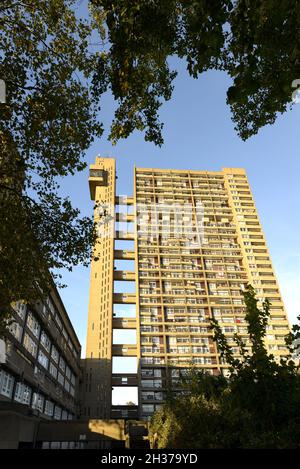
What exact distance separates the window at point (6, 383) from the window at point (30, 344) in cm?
404

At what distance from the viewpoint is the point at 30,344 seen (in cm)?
3975

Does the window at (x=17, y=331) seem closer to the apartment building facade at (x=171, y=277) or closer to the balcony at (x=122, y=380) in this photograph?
the apartment building facade at (x=171, y=277)

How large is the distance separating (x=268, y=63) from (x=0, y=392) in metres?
33.0

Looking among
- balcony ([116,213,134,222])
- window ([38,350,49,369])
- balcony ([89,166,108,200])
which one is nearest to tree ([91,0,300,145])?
window ([38,350,49,369])

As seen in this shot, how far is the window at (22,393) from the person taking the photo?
1403 inches

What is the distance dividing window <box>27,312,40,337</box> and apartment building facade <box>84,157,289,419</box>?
21.3 meters

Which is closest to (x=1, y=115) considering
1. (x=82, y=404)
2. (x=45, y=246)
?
(x=45, y=246)

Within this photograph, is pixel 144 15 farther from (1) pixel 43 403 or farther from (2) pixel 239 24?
(1) pixel 43 403

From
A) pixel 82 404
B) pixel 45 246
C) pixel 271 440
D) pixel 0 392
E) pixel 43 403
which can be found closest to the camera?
pixel 271 440

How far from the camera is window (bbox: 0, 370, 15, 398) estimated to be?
31625 millimetres

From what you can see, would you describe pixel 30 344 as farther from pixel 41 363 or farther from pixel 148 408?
pixel 148 408

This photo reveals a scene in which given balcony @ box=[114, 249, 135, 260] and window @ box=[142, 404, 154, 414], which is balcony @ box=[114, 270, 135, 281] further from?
window @ box=[142, 404, 154, 414]

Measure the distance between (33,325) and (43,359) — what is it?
673cm

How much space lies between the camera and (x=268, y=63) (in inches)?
328
